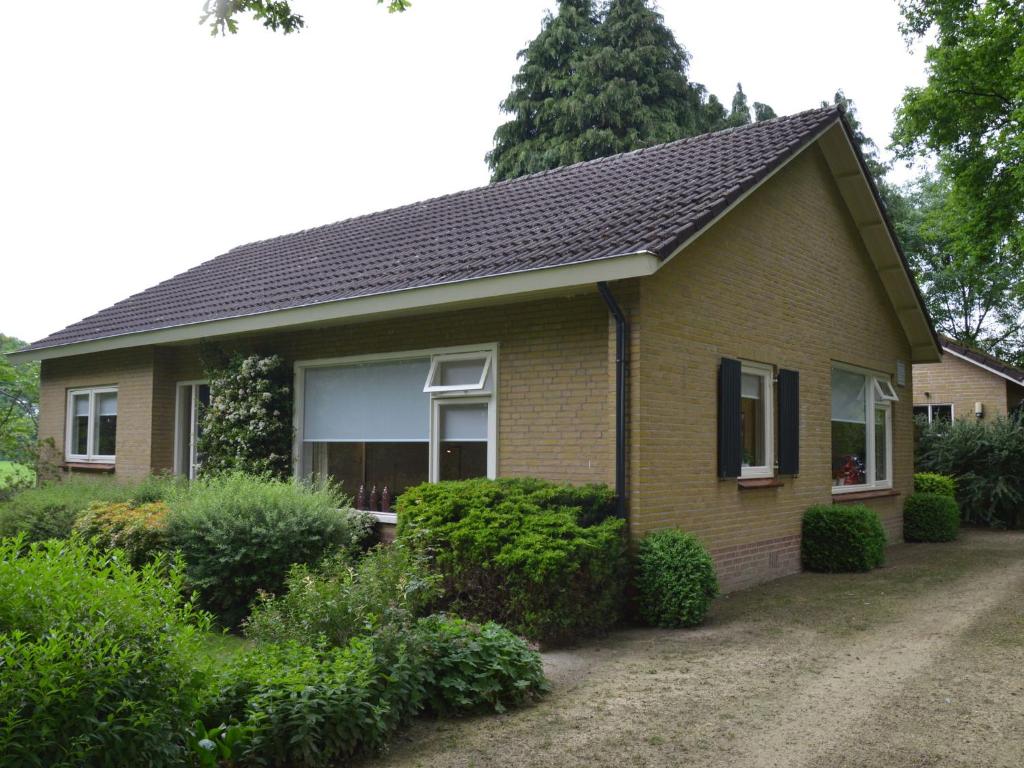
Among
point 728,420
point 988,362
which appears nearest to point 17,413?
point 728,420

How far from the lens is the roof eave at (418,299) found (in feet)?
26.0

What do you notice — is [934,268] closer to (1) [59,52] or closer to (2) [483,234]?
(2) [483,234]

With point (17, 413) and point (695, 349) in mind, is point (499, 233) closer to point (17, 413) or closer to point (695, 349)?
point (695, 349)

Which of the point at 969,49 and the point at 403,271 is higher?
the point at 969,49

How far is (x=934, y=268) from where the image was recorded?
1438 inches

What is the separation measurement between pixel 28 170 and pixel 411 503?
691cm

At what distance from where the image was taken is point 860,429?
13.2 m

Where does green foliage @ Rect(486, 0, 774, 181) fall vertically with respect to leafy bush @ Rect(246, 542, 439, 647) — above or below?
above

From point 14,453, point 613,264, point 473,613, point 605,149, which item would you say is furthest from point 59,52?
point 605,149

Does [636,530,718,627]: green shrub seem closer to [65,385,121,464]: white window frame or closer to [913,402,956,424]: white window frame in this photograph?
[65,385,121,464]: white window frame

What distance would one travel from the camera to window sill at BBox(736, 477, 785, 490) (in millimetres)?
9977

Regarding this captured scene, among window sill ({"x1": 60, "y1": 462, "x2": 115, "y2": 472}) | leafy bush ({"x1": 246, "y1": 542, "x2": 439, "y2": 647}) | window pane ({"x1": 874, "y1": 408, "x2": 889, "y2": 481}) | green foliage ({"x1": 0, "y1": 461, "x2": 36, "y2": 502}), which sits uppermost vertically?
window pane ({"x1": 874, "y1": 408, "x2": 889, "y2": 481})

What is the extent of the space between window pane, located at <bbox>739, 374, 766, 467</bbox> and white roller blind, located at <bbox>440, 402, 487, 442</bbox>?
304 centimetres

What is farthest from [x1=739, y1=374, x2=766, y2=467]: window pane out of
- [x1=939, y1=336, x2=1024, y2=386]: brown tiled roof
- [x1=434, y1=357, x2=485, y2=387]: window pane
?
[x1=939, y1=336, x2=1024, y2=386]: brown tiled roof
